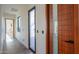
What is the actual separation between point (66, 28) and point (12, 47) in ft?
1.87

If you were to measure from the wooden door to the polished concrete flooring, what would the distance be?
1.18 ft

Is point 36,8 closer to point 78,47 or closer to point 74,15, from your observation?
point 74,15

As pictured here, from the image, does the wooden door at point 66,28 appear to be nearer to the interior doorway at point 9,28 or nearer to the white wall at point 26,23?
Result: the white wall at point 26,23

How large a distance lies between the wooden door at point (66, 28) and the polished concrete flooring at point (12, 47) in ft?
1.18

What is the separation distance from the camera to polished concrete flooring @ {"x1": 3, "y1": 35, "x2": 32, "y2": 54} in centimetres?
118

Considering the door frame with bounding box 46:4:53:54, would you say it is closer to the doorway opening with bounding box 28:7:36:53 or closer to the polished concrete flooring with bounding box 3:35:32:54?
the doorway opening with bounding box 28:7:36:53

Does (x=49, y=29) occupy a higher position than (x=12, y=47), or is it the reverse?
(x=49, y=29)

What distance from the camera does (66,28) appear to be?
3.88 ft

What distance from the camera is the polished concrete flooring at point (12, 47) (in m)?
1.18

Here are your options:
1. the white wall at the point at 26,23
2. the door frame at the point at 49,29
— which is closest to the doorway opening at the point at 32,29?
the white wall at the point at 26,23

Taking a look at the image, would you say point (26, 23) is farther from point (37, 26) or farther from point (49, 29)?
point (49, 29)

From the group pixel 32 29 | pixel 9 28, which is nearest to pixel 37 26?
pixel 32 29
